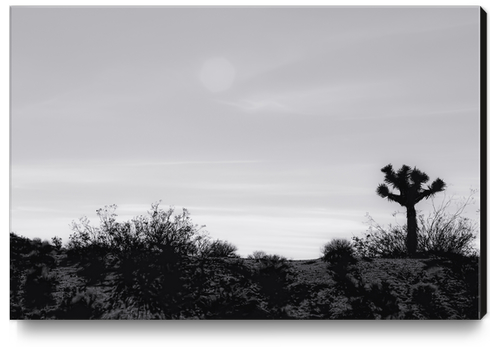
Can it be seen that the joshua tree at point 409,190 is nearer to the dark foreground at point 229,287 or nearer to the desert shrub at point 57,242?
the dark foreground at point 229,287

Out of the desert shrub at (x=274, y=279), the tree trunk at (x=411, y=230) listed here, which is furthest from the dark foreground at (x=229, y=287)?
the tree trunk at (x=411, y=230)

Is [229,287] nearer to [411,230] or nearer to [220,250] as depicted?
[220,250]

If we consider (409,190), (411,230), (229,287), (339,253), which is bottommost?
(229,287)

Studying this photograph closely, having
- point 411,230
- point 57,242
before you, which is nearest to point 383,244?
point 411,230

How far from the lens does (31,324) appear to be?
9.18m

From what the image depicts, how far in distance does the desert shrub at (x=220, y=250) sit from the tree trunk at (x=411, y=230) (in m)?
3.01

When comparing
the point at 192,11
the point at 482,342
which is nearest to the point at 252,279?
the point at 482,342

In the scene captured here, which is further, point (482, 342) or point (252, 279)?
point (252, 279)

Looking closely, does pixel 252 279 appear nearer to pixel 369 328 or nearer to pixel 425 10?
pixel 369 328

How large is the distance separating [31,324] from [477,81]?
6.54 metres

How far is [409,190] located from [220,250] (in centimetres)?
337

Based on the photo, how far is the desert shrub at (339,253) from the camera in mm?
10047

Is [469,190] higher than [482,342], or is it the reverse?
[469,190]

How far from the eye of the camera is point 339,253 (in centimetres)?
1013
